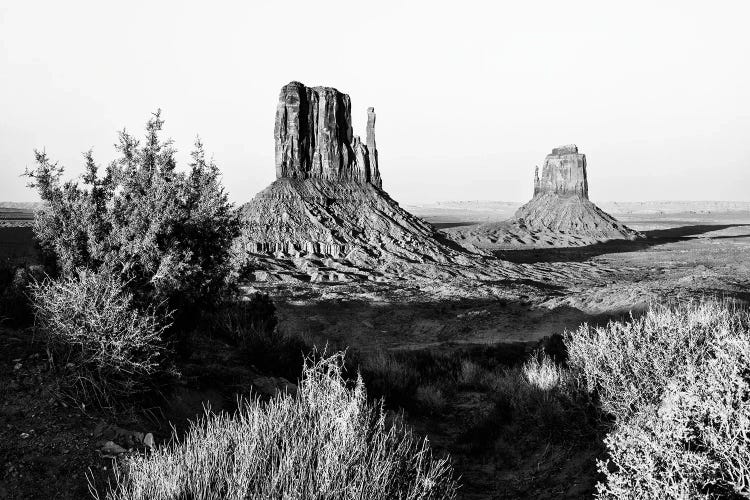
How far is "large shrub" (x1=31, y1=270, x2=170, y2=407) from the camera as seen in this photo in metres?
6.44

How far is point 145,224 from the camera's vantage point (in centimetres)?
867

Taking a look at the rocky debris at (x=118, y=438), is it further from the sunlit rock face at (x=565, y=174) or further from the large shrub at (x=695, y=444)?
the sunlit rock face at (x=565, y=174)

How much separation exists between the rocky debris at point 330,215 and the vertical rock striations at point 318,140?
0.38ft

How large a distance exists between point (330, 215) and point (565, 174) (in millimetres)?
70812

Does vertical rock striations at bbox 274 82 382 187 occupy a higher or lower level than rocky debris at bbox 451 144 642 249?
higher

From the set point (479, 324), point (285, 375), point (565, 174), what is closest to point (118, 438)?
point (285, 375)

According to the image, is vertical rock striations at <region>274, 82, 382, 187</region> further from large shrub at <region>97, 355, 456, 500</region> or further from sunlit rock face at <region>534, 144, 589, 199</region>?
sunlit rock face at <region>534, 144, 589, 199</region>

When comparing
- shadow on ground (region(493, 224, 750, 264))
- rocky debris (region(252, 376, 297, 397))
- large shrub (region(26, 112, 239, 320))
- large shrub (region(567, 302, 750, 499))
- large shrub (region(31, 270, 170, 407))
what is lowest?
shadow on ground (region(493, 224, 750, 264))

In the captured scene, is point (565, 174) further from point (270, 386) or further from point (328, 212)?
Result: point (270, 386)

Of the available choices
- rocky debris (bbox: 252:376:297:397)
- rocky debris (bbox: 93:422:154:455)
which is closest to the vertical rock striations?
rocky debris (bbox: 252:376:297:397)

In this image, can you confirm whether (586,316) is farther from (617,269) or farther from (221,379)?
(617,269)

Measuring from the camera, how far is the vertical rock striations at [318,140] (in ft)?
185

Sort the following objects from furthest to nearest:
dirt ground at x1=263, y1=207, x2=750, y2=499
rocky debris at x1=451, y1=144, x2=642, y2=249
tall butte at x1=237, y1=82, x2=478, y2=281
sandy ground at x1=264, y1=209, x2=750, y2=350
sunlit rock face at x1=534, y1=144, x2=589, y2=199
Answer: sunlit rock face at x1=534, y1=144, x2=589, y2=199 → rocky debris at x1=451, y1=144, x2=642, y2=249 → tall butte at x1=237, y1=82, x2=478, y2=281 → sandy ground at x1=264, y1=209, x2=750, y2=350 → dirt ground at x1=263, y1=207, x2=750, y2=499

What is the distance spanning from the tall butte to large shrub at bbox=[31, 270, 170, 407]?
31491mm
